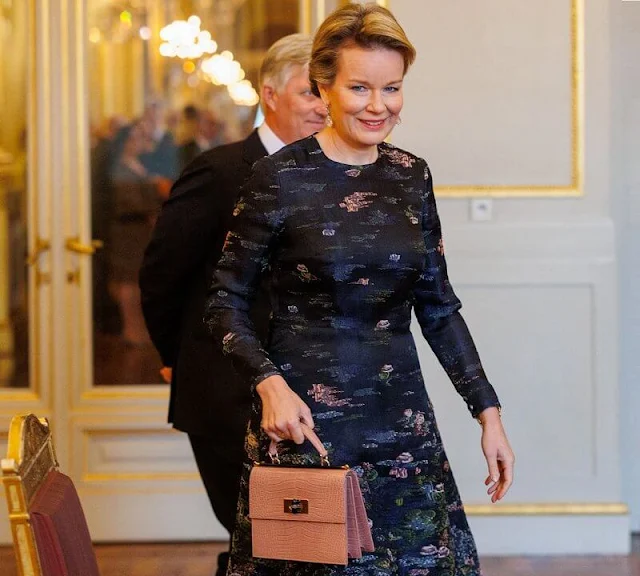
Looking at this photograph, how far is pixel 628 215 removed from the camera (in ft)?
16.2

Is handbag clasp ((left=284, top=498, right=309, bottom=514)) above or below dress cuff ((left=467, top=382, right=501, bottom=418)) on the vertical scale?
below

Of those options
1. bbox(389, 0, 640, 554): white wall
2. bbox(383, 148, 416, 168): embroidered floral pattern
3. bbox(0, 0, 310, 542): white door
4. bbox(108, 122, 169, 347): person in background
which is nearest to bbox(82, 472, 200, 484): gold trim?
bbox(0, 0, 310, 542): white door

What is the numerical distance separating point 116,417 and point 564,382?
1.85 m

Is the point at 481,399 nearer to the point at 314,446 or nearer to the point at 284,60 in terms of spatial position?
the point at 314,446

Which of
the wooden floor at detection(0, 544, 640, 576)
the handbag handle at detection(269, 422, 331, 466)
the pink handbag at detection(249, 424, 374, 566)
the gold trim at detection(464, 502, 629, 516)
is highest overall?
the handbag handle at detection(269, 422, 331, 466)

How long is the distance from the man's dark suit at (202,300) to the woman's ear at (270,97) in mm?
98

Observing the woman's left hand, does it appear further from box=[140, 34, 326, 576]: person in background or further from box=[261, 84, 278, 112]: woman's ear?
box=[261, 84, 278, 112]: woman's ear

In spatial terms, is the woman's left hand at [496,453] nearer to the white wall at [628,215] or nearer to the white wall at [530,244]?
the white wall at [530,244]

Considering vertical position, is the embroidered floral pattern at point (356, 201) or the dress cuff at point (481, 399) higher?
the embroidered floral pattern at point (356, 201)

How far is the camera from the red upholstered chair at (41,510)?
5.45 ft

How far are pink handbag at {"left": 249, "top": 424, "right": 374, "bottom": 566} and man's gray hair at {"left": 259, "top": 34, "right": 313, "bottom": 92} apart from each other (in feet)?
4.92

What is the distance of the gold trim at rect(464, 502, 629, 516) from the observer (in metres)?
4.71

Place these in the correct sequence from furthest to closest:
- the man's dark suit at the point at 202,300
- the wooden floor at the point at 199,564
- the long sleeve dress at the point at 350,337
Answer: the wooden floor at the point at 199,564 < the man's dark suit at the point at 202,300 < the long sleeve dress at the point at 350,337

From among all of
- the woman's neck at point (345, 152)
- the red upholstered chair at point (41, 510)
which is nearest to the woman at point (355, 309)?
the woman's neck at point (345, 152)
